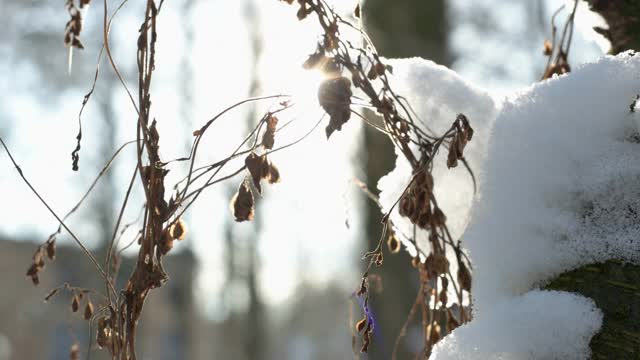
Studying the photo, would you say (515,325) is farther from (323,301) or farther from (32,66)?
(323,301)

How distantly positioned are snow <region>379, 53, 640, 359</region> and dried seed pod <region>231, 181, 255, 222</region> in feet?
1.37

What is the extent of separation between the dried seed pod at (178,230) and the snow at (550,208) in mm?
531

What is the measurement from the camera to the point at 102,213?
1656 cm

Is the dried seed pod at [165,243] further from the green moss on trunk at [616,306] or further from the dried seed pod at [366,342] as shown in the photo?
the green moss on trunk at [616,306]

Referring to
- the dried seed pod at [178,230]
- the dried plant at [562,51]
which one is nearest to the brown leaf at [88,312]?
the dried seed pod at [178,230]

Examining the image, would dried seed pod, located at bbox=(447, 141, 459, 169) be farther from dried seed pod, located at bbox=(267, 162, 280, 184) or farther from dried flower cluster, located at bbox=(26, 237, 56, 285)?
dried flower cluster, located at bbox=(26, 237, 56, 285)

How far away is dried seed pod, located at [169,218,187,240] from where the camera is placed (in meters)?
1.34

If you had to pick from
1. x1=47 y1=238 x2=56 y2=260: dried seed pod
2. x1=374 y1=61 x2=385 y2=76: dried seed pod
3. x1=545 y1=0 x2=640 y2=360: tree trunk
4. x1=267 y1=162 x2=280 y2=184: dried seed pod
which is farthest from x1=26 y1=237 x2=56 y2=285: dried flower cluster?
x1=545 y1=0 x2=640 y2=360: tree trunk

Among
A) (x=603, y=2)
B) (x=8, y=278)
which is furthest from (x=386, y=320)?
(x=8, y=278)

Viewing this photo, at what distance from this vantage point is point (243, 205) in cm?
132

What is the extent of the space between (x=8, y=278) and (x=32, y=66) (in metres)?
11.8

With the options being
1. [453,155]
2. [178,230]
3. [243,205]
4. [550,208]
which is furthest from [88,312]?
[550,208]

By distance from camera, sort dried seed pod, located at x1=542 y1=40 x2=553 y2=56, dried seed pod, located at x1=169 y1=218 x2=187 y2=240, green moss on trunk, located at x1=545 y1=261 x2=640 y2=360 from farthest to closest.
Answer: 1. dried seed pod, located at x1=542 y1=40 x2=553 y2=56
2. dried seed pod, located at x1=169 y1=218 x2=187 y2=240
3. green moss on trunk, located at x1=545 y1=261 x2=640 y2=360

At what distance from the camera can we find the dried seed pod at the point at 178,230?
1342 mm
